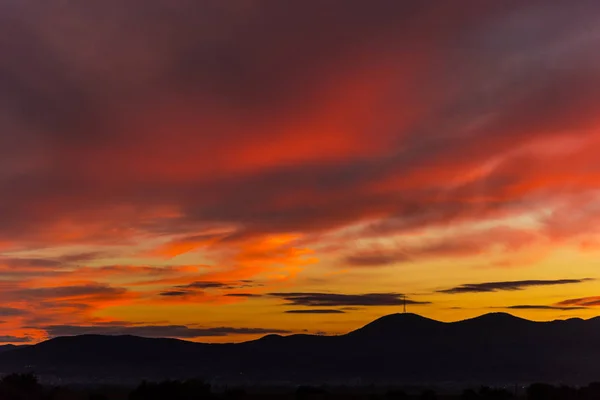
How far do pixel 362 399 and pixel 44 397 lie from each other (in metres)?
63.1

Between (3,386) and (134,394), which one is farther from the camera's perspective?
(134,394)

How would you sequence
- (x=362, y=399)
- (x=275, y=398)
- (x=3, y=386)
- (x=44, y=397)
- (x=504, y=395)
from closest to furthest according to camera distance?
(x=3, y=386) < (x=44, y=397) < (x=504, y=395) < (x=362, y=399) < (x=275, y=398)

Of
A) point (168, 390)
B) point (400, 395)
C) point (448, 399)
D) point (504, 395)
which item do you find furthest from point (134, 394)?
point (448, 399)

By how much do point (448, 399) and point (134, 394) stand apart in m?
71.9

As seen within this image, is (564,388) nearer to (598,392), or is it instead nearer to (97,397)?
(598,392)

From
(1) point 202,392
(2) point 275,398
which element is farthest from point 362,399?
(1) point 202,392

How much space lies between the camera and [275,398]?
133250 mm

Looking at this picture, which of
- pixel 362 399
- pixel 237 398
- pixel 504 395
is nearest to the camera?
pixel 237 398

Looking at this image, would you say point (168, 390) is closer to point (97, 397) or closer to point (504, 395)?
point (97, 397)

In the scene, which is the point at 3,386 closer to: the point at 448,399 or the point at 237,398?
the point at 237,398

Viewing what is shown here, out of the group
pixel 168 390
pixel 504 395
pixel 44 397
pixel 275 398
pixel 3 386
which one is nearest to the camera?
pixel 3 386

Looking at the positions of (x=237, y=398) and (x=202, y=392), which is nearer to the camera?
(x=202, y=392)

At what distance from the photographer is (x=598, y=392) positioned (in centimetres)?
10381

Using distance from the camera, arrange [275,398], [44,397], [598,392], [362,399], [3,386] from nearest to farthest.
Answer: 1. [3,386]
2. [44,397]
3. [598,392]
4. [362,399]
5. [275,398]
